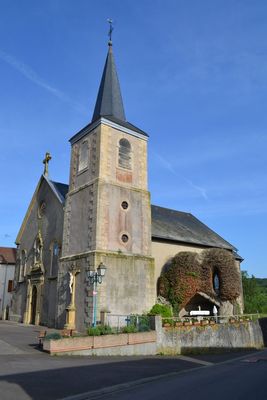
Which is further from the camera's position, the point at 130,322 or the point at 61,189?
the point at 61,189

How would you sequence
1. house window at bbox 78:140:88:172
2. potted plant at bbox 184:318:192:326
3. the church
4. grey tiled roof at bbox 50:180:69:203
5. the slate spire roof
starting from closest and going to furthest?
potted plant at bbox 184:318:192:326 < the church < house window at bbox 78:140:88:172 < the slate spire roof < grey tiled roof at bbox 50:180:69:203

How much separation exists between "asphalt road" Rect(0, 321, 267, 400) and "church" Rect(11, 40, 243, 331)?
499cm

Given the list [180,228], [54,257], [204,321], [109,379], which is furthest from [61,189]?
[109,379]

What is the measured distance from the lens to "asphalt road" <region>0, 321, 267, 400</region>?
26.7 feet

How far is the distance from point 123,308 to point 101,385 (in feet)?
35.8

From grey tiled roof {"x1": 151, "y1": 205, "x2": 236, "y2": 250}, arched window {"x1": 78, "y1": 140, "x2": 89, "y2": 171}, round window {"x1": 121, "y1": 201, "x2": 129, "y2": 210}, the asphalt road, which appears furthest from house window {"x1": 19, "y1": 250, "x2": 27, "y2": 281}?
the asphalt road

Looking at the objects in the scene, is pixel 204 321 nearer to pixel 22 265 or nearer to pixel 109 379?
pixel 109 379

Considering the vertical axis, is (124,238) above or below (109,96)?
below

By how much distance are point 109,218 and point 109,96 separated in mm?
8719

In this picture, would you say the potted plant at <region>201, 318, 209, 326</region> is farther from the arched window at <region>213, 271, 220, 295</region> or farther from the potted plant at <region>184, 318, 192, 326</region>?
the arched window at <region>213, 271, 220, 295</region>

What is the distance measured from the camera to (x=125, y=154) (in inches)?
934

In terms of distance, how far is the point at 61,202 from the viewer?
25.4m

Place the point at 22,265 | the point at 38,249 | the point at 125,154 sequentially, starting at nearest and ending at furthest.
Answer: the point at 125,154 → the point at 38,249 → the point at 22,265

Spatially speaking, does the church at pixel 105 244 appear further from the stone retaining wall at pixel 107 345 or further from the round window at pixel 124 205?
the stone retaining wall at pixel 107 345
